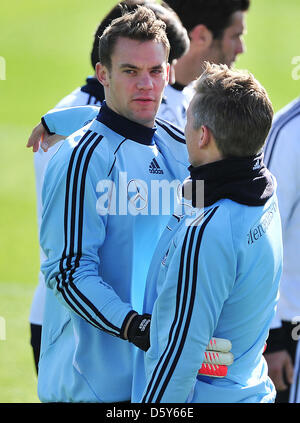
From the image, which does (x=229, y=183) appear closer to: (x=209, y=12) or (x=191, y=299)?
(x=191, y=299)

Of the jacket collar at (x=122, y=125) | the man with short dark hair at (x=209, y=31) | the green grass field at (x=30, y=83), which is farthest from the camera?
the green grass field at (x=30, y=83)

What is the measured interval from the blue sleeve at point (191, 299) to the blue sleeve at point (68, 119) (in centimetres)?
96

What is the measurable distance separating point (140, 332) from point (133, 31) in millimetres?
1059

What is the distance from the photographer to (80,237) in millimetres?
2881

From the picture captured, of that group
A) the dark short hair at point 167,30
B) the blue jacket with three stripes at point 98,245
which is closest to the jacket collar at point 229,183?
the blue jacket with three stripes at point 98,245

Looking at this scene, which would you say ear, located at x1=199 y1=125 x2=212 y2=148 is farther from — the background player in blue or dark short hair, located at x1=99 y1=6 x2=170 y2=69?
dark short hair, located at x1=99 y1=6 x2=170 y2=69

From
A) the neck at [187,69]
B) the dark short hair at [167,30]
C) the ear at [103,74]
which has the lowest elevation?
the ear at [103,74]

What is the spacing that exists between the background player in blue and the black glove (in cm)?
8

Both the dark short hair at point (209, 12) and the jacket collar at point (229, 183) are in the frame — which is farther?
the dark short hair at point (209, 12)

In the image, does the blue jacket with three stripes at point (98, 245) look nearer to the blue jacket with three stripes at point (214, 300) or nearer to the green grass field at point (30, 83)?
the blue jacket with three stripes at point (214, 300)

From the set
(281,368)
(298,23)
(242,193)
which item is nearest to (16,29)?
(298,23)

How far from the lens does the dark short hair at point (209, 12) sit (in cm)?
547

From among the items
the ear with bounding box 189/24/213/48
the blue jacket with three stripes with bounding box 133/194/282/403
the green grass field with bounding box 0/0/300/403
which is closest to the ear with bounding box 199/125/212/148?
the blue jacket with three stripes with bounding box 133/194/282/403

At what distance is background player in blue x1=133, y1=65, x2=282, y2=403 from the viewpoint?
256 centimetres
